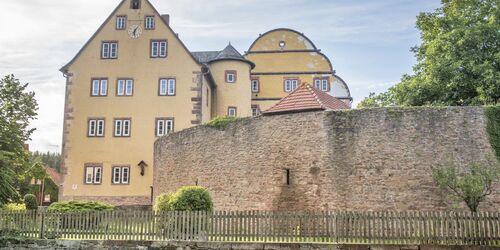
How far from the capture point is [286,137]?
A: 22.0 meters

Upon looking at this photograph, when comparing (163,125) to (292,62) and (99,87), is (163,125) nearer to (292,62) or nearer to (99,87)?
(99,87)

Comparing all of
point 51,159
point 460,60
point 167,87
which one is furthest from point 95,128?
point 51,159

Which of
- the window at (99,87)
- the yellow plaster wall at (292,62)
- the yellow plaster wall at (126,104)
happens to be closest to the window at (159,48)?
the yellow plaster wall at (126,104)

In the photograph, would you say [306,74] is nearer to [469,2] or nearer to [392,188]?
[469,2]

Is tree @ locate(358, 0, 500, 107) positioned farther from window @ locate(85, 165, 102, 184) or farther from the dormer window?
window @ locate(85, 165, 102, 184)

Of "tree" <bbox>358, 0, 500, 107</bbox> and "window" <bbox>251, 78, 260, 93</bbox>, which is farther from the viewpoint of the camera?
"window" <bbox>251, 78, 260, 93</bbox>

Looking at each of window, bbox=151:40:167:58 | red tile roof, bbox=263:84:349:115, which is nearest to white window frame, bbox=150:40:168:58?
window, bbox=151:40:167:58

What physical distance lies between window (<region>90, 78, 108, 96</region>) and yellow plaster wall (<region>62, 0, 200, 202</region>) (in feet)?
0.86

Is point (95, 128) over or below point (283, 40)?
below

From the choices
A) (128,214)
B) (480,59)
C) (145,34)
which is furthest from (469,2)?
(128,214)

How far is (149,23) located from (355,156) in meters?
20.2

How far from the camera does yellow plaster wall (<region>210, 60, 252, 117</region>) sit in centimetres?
3841

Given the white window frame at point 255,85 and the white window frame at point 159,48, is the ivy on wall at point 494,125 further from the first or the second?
the white window frame at point 255,85

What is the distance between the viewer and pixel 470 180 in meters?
18.4
